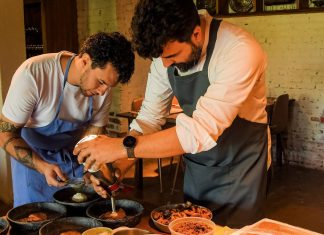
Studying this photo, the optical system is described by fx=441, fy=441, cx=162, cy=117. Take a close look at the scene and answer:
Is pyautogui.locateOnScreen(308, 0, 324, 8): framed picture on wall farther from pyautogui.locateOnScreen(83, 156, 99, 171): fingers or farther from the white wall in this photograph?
pyautogui.locateOnScreen(83, 156, 99, 171): fingers

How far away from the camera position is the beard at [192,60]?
65.5 inches

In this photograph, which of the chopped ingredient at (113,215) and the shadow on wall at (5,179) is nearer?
the chopped ingredient at (113,215)

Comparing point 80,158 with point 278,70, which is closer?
point 80,158

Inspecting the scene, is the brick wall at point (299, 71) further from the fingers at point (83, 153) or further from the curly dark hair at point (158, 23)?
→ the fingers at point (83, 153)

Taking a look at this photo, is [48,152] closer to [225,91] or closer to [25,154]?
[25,154]

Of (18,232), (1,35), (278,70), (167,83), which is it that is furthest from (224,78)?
(278,70)

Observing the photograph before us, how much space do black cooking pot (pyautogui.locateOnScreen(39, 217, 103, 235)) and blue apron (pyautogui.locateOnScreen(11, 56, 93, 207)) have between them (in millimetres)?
470

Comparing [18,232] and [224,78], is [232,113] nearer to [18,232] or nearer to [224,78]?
[224,78]

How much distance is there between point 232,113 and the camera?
154cm

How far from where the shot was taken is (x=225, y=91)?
1.53 meters

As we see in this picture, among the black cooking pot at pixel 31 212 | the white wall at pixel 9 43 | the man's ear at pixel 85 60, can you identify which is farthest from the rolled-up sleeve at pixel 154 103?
the white wall at pixel 9 43

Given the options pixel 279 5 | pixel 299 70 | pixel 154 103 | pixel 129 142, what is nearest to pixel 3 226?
pixel 129 142

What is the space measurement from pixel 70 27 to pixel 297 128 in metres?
3.21

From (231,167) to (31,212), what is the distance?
85cm
